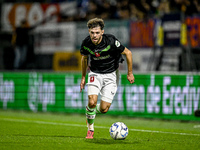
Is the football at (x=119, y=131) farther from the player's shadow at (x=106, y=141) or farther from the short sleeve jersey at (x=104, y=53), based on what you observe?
the short sleeve jersey at (x=104, y=53)

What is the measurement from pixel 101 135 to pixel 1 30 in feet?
41.4

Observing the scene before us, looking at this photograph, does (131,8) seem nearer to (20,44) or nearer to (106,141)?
(20,44)

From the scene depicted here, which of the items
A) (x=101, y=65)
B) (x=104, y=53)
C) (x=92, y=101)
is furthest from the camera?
(x=101, y=65)

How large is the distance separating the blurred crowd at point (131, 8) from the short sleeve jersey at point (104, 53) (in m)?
7.58

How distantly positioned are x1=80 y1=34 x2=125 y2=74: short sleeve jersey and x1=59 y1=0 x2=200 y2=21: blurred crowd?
7.58 m

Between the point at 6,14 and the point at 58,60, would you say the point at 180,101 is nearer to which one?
the point at 58,60

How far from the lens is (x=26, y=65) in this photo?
17.6 meters

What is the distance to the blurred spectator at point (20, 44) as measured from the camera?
17.6 meters

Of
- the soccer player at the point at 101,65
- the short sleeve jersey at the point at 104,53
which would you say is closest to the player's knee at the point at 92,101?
the soccer player at the point at 101,65

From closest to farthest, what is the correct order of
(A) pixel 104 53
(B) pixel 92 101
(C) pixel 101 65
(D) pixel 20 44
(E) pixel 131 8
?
(B) pixel 92 101 → (A) pixel 104 53 → (C) pixel 101 65 → (E) pixel 131 8 → (D) pixel 20 44

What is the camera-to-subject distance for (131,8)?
16.7m

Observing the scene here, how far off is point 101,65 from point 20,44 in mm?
10956

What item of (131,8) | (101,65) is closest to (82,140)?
(101,65)

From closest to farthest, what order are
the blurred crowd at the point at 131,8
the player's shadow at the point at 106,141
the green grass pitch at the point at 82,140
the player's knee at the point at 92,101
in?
the green grass pitch at the point at 82,140 → the player's shadow at the point at 106,141 → the player's knee at the point at 92,101 → the blurred crowd at the point at 131,8
